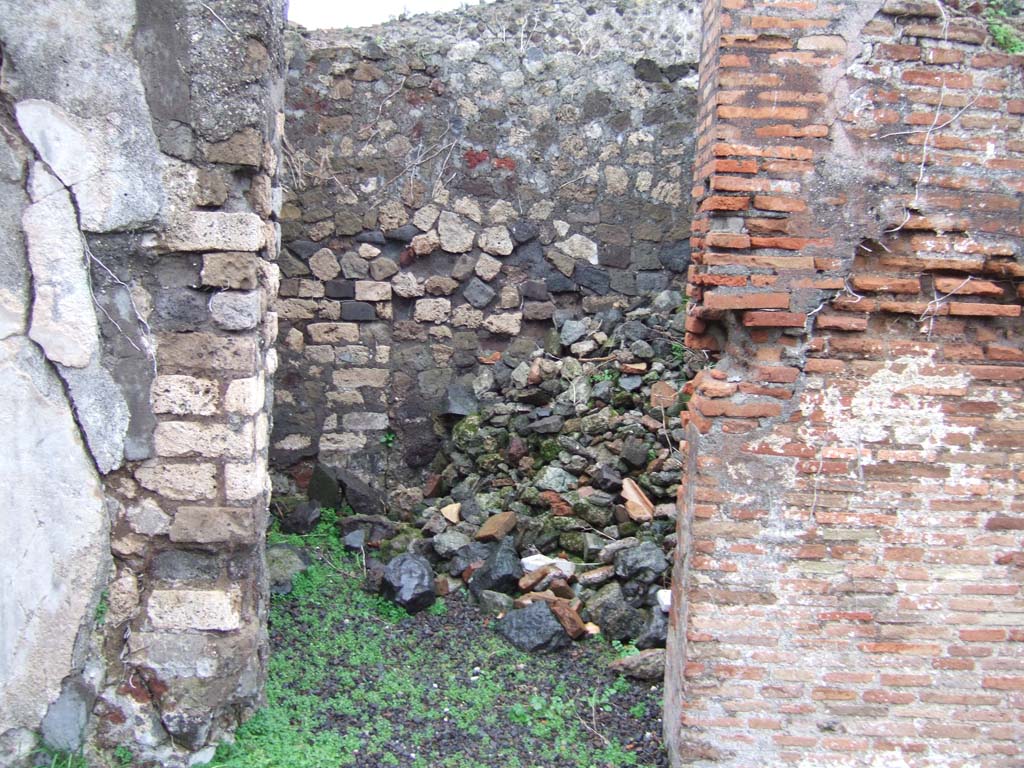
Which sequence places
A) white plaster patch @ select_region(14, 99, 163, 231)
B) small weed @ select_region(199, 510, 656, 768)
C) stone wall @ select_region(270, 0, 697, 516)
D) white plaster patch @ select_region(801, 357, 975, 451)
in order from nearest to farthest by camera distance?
white plaster patch @ select_region(14, 99, 163, 231), white plaster patch @ select_region(801, 357, 975, 451), small weed @ select_region(199, 510, 656, 768), stone wall @ select_region(270, 0, 697, 516)

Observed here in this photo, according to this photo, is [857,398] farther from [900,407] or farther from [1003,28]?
[1003,28]

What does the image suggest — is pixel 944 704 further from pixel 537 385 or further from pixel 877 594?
pixel 537 385

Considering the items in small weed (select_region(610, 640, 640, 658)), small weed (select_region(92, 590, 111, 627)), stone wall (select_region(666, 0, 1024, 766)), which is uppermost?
stone wall (select_region(666, 0, 1024, 766))

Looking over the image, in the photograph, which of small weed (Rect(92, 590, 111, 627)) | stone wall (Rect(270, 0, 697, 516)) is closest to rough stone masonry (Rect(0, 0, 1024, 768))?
small weed (Rect(92, 590, 111, 627))

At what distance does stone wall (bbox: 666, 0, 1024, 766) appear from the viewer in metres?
3.21

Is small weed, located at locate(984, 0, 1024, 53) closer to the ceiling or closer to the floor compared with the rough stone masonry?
closer to the ceiling

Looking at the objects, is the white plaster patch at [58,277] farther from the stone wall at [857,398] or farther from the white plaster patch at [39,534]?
the stone wall at [857,398]

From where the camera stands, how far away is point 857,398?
3332 millimetres

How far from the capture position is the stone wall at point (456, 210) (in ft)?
19.6

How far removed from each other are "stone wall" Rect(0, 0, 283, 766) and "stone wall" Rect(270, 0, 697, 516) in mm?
2533

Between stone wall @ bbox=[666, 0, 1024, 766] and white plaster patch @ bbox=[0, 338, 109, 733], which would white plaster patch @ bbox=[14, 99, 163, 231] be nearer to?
white plaster patch @ bbox=[0, 338, 109, 733]

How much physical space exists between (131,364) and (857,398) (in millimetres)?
2726

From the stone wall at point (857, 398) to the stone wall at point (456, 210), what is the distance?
104 inches

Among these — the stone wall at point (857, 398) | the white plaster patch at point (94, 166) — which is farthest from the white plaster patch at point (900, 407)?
the white plaster patch at point (94, 166)
